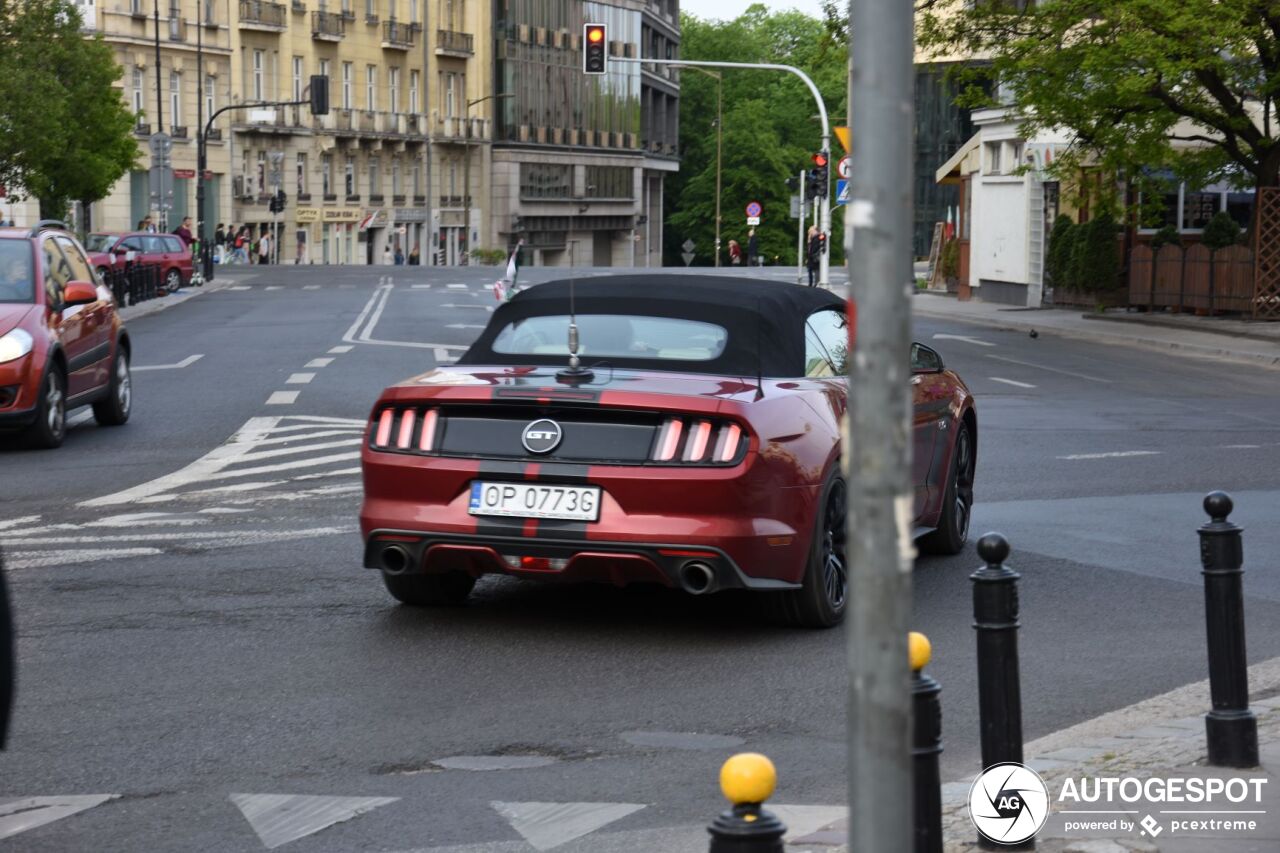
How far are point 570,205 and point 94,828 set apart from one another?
377 ft

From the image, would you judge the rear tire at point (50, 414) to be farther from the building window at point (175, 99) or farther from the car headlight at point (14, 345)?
the building window at point (175, 99)

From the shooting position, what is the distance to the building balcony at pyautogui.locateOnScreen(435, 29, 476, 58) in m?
108

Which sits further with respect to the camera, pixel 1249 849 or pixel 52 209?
pixel 52 209

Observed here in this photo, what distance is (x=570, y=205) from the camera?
120m

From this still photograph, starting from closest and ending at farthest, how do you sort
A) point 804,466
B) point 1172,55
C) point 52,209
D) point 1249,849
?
point 1249,849
point 804,466
point 1172,55
point 52,209

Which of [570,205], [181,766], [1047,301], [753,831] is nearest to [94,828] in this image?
[181,766]

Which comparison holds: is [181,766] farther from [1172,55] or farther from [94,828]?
[1172,55]

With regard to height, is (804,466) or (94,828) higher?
(804,466)

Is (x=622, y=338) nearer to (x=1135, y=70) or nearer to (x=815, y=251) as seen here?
(x=1135, y=70)

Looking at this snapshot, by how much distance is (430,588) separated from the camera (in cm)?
909

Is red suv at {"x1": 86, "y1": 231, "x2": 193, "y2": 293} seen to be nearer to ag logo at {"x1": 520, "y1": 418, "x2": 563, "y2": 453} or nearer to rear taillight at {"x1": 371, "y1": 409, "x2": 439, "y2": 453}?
rear taillight at {"x1": 371, "y1": 409, "x2": 439, "y2": 453}

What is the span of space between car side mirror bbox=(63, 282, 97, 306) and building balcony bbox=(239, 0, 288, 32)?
258 feet

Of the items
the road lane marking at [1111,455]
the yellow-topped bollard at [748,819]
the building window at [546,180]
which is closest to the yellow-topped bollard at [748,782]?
the yellow-topped bollard at [748,819]

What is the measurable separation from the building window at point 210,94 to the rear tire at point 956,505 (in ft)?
272
